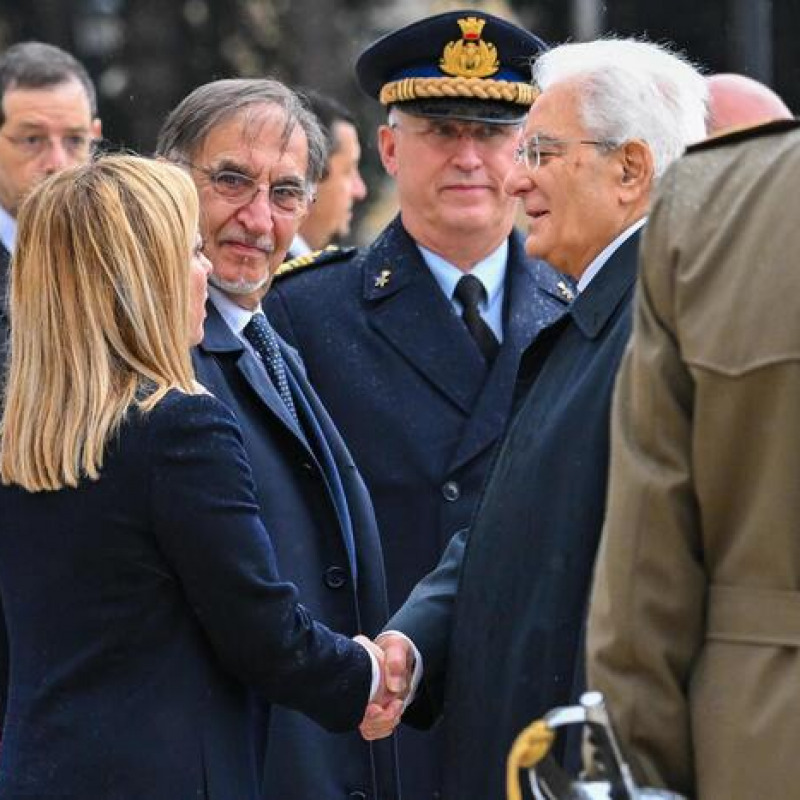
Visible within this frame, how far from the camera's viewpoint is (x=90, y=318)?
3.65 meters

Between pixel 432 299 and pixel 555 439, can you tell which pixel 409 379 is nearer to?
pixel 432 299

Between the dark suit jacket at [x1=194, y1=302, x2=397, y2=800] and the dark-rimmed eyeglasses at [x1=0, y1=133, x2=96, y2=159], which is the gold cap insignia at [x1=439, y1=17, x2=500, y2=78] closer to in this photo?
the dark suit jacket at [x1=194, y1=302, x2=397, y2=800]

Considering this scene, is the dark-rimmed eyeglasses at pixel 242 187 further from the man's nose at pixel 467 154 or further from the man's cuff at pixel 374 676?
the man's cuff at pixel 374 676

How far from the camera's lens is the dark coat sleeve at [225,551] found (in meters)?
3.59

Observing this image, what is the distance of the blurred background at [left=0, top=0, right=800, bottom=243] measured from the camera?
15.8 meters

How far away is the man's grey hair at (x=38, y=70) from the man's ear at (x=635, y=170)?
343 cm

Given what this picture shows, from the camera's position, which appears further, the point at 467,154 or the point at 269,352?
the point at 467,154

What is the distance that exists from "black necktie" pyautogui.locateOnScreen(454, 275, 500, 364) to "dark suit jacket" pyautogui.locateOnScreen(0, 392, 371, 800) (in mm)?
1693

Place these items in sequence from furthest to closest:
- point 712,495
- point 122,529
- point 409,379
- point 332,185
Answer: point 332,185 → point 409,379 → point 122,529 → point 712,495

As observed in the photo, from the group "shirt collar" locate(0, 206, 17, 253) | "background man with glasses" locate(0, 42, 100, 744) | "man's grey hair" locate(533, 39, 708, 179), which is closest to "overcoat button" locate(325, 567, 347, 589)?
"man's grey hair" locate(533, 39, 708, 179)

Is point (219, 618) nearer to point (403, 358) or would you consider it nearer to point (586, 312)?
point (586, 312)

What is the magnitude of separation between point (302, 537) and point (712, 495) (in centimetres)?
153

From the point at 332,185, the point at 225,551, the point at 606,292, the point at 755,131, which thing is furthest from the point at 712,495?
the point at 332,185

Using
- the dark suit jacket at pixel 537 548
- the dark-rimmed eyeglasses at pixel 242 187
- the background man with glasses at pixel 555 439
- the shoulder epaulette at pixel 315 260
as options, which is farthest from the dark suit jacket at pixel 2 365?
the dark suit jacket at pixel 537 548
